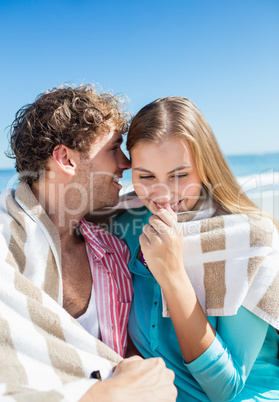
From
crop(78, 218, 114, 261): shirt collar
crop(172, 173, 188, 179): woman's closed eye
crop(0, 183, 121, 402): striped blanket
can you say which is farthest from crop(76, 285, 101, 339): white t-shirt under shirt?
crop(172, 173, 188, 179): woman's closed eye

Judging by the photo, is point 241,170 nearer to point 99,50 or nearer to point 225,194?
point 99,50

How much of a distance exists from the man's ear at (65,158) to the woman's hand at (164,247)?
27.1 inches

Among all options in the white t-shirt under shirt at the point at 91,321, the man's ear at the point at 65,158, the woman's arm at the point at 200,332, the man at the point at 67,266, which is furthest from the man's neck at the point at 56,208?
the woman's arm at the point at 200,332

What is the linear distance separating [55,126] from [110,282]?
950mm

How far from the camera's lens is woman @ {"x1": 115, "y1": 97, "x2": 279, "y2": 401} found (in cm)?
174

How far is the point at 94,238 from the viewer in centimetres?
225

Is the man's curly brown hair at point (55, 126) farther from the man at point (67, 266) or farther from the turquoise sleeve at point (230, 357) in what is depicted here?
the turquoise sleeve at point (230, 357)

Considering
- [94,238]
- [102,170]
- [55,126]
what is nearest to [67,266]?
[94,238]

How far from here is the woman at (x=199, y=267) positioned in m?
1.74

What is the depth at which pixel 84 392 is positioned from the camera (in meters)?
1.31

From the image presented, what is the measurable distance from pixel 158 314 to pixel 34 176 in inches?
42.0

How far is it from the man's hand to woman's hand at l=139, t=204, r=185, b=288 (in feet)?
1.23

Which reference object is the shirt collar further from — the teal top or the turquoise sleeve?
the turquoise sleeve

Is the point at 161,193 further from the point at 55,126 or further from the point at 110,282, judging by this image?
the point at 55,126
